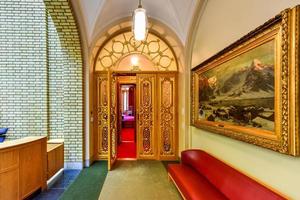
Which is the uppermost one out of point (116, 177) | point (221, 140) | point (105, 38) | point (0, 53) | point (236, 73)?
point (105, 38)

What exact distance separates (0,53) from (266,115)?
6.07 meters

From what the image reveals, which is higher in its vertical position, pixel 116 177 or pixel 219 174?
pixel 219 174

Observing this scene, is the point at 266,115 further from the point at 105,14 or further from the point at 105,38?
the point at 105,38

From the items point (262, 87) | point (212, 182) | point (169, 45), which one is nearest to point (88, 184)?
point (212, 182)

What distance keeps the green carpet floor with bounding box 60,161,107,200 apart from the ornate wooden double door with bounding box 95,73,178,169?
37.8 inches

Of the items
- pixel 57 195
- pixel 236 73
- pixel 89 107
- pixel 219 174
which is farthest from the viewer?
pixel 89 107

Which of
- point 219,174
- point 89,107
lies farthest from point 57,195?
point 219,174

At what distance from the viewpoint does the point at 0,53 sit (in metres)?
5.37

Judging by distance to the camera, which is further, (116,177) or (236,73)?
(116,177)

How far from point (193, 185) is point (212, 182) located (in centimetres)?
27

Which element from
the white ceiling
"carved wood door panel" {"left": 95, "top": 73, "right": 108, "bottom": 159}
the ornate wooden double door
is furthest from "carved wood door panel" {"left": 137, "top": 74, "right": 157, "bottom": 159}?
the white ceiling

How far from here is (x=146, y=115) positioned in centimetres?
585

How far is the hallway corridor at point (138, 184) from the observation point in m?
3.55

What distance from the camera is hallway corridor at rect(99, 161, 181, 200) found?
11.6 ft
